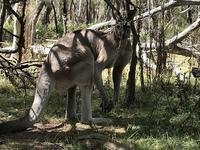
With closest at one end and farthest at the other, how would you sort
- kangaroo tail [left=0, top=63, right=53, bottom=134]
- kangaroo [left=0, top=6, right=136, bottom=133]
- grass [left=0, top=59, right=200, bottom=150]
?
1. grass [left=0, top=59, right=200, bottom=150]
2. kangaroo tail [left=0, top=63, right=53, bottom=134]
3. kangaroo [left=0, top=6, right=136, bottom=133]

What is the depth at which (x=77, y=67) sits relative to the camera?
5324 millimetres

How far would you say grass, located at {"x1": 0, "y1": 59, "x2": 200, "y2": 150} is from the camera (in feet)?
15.7

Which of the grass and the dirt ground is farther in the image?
the grass

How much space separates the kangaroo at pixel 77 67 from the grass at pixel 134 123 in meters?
0.21

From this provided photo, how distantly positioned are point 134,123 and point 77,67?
105 cm

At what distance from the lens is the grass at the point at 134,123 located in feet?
15.7

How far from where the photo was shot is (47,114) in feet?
20.7

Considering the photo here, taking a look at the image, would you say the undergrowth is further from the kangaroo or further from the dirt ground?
the kangaroo

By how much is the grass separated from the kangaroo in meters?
0.21

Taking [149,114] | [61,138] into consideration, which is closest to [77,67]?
[61,138]

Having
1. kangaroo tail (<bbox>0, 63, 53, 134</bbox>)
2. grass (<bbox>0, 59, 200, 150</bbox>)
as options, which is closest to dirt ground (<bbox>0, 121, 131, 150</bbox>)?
grass (<bbox>0, 59, 200, 150</bbox>)

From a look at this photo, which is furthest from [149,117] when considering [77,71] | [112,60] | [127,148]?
[127,148]

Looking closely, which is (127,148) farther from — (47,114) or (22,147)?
(47,114)

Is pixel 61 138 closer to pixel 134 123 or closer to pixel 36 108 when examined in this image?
pixel 36 108
